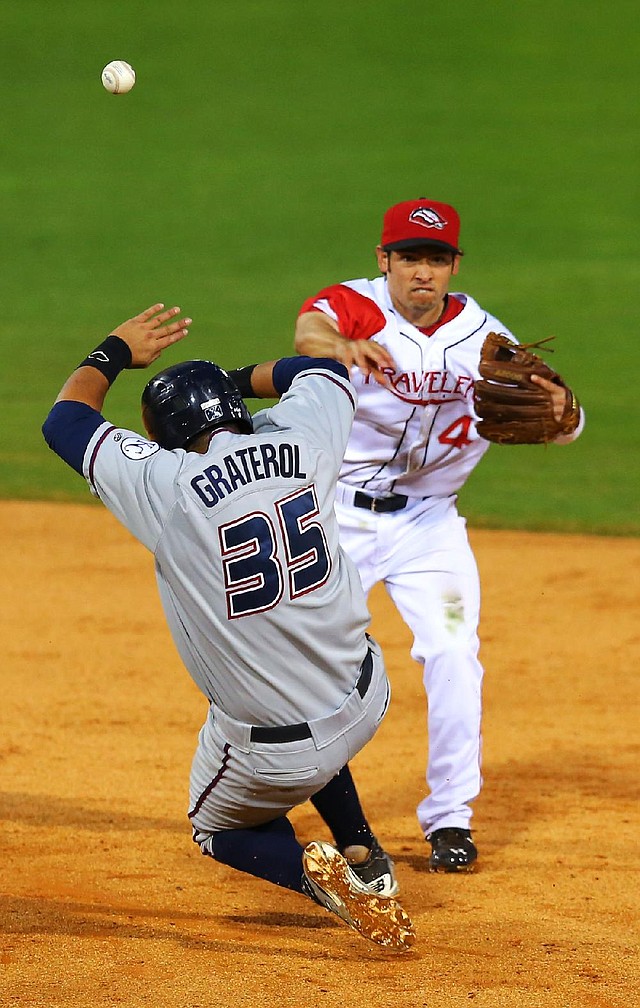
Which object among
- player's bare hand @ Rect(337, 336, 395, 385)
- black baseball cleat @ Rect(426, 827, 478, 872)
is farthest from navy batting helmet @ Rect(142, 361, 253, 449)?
black baseball cleat @ Rect(426, 827, 478, 872)

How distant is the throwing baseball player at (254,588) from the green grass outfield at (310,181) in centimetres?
609

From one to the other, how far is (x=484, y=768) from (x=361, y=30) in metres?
22.5

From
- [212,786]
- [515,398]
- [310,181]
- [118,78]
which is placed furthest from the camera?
[310,181]

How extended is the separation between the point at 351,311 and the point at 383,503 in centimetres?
69

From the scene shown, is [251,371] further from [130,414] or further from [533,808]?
[130,414]

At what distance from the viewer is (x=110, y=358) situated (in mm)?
3904

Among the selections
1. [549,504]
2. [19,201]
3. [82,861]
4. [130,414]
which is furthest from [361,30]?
[82,861]

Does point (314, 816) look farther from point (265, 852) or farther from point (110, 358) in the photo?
point (110, 358)

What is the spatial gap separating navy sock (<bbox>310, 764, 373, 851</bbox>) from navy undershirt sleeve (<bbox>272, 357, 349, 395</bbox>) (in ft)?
3.53

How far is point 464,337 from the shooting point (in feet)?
16.7

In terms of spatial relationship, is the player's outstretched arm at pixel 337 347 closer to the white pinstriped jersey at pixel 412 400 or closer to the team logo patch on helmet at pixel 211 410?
the white pinstriped jersey at pixel 412 400

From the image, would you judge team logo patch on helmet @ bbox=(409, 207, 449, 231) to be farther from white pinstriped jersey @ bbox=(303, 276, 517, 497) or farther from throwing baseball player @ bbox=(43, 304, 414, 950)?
throwing baseball player @ bbox=(43, 304, 414, 950)

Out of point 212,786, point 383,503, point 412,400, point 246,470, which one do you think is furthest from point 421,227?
point 212,786

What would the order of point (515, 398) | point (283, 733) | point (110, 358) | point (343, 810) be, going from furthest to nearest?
point (515, 398) → point (343, 810) → point (110, 358) → point (283, 733)
